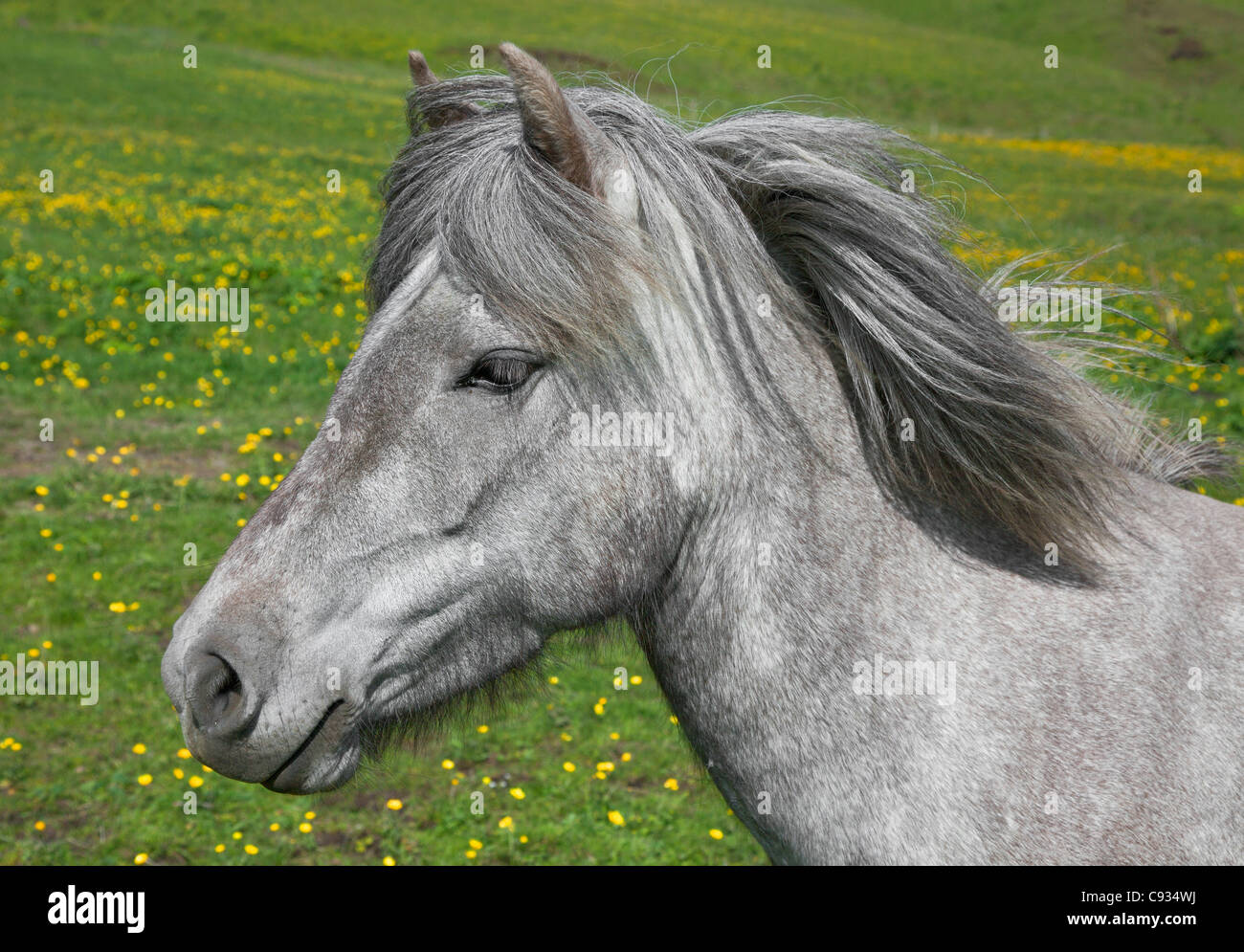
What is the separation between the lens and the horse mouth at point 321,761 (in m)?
2.11

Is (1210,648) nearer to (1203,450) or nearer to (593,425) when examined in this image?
(1203,450)

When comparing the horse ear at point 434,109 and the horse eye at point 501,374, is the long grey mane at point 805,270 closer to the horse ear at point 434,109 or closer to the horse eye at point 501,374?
the horse ear at point 434,109

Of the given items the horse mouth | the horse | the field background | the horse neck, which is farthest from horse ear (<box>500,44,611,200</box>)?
the horse mouth

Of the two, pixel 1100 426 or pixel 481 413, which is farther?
pixel 1100 426

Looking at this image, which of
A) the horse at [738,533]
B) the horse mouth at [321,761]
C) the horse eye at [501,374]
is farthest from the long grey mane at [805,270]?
the horse mouth at [321,761]

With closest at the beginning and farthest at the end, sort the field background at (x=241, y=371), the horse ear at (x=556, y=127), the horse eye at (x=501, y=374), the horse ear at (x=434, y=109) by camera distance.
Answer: the horse ear at (x=556, y=127) → the horse eye at (x=501, y=374) → the horse ear at (x=434, y=109) → the field background at (x=241, y=371)

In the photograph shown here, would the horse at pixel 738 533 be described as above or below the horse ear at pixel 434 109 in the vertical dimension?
below

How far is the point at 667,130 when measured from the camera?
2.40 m

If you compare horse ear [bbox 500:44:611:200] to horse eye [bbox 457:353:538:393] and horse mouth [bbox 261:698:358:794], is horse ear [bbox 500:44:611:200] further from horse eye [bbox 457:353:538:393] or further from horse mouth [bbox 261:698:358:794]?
horse mouth [bbox 261:698:358:794]

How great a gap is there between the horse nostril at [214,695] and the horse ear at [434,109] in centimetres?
148

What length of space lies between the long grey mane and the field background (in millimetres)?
413

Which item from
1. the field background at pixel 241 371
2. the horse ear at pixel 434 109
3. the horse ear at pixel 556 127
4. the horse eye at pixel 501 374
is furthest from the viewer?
the field background at pixel 241 371
